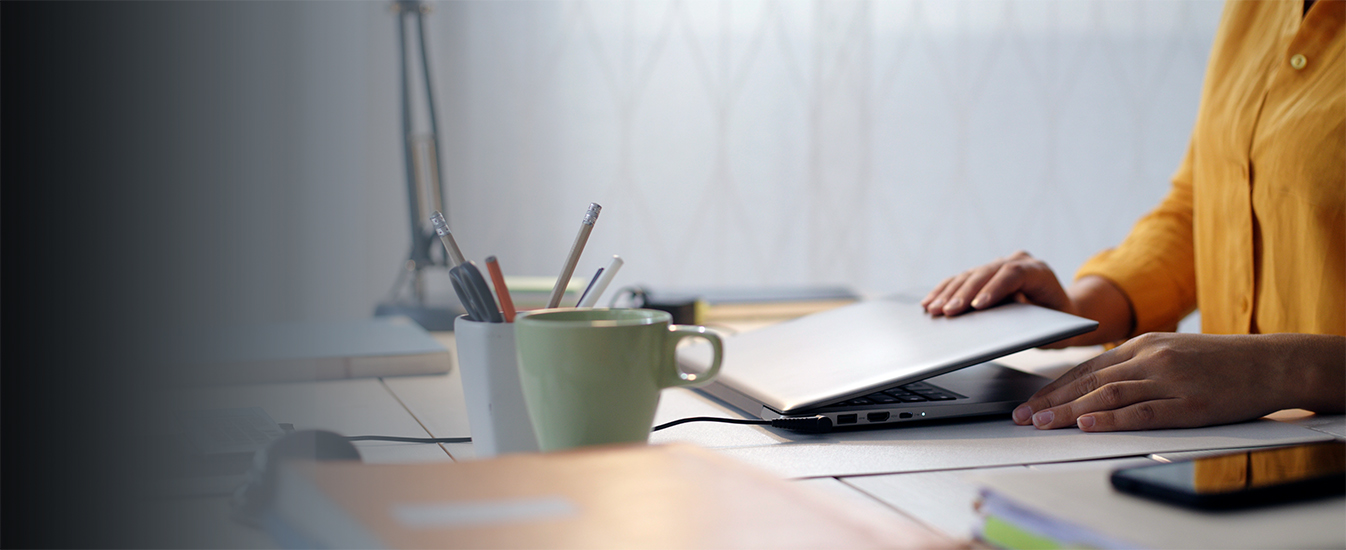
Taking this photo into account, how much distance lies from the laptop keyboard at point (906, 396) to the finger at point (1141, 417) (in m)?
0.09

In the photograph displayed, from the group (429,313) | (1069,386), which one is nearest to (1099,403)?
(1069,386)

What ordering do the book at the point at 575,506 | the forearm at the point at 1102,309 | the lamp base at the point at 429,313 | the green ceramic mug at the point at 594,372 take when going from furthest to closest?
the lamp base at the point at 429,313 < the forearm at the point at 1102,309 < the green ceramic mug at the point at 594,372 < the book at the point at 575,506

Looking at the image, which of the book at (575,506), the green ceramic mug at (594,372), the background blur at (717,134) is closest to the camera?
the book at (575,506)

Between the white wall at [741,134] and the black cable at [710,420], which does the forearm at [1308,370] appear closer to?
the black cable at [710,420]

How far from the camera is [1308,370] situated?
713mm

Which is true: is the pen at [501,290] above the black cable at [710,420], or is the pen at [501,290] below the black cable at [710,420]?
above

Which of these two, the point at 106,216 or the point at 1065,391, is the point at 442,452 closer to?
the point at 106,216

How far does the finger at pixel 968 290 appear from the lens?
0.84 meters

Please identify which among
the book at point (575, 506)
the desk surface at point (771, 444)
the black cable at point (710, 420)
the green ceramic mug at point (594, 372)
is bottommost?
the desk surface at point (771, 444)

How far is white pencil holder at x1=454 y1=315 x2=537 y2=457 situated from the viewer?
56 cm

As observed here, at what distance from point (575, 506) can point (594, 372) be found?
4.8 inches

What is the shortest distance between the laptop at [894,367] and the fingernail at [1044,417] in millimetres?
36

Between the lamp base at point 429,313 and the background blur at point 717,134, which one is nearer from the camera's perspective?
the lamp base at point 429,313

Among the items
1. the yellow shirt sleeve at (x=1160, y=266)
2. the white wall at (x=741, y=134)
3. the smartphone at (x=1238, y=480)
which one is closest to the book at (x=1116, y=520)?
the smartphone at (x=1238, y=480)
